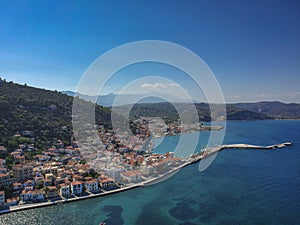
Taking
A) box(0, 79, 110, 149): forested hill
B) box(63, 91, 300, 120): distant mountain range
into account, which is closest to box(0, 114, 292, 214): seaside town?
box(0, 79, 110, 149): forested hill

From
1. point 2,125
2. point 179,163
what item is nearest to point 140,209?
point 179,163

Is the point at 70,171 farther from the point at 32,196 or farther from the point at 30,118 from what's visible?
the point at 30,118

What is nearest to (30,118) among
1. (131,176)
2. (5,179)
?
Answer: (5,179)

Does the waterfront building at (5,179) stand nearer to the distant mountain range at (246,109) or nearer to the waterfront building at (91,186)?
the waterfront building at (91,186)

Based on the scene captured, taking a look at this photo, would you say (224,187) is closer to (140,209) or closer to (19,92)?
(140,209)

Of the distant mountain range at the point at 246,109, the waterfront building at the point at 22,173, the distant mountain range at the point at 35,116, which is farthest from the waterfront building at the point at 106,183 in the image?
the distant mountain range at the point at 246,109

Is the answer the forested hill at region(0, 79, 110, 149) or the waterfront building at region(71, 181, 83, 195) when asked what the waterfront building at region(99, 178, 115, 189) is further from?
the forested hill at region(0, 79, 110, 149)
